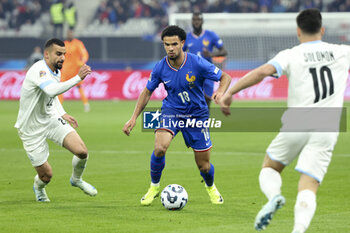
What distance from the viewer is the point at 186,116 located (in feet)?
29.5

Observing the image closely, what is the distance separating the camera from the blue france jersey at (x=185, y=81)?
29.3ft

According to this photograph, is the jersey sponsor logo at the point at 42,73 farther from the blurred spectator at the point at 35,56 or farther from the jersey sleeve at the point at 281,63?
the blurred spectator at the point at 35,56

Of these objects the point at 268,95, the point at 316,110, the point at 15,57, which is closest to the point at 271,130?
the point at 268,95

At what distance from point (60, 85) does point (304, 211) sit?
3.73 meters

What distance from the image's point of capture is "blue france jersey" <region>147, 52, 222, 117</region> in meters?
8.93

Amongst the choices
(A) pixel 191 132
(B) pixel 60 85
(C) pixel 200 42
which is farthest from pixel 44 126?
(C) pixel 200 42

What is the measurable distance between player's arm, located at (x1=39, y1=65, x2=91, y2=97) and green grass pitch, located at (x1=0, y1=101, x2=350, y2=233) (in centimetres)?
142

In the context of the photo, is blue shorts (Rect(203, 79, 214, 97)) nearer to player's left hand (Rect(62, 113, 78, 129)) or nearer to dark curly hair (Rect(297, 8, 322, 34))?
player's left hand (Rect(62, 113, 78, 129))

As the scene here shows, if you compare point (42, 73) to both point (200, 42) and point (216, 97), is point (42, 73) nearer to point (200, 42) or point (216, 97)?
point (216, 97)

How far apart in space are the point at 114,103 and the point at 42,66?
19.9m

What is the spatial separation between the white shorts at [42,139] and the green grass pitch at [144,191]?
0.59 m

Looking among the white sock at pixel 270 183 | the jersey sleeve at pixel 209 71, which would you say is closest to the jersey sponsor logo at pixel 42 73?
the jersey sleeve at pixel 209 71

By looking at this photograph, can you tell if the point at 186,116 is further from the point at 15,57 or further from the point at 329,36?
the point at 15,57

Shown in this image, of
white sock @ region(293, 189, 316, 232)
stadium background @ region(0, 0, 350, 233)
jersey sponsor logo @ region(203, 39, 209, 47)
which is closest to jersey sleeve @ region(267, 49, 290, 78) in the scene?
white sock @ region(293, 189, 316, 232)
